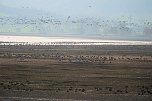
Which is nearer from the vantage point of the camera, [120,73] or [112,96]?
[112,96]

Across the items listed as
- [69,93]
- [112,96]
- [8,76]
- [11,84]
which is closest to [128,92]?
[112,96]

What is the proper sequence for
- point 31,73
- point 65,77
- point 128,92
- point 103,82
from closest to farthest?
point 128,92, point 103,82, point 65,77, point 31,73

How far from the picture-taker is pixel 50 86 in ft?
81.1

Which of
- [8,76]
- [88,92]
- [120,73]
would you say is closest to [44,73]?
[8,76]

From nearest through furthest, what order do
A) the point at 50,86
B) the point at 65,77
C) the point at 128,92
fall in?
the point at 128,92 < the point at 50,86 < the point at 65,77

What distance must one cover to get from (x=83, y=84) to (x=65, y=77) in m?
3.87

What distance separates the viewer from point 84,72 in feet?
109

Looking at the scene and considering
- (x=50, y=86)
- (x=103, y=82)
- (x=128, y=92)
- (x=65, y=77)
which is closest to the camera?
(x=128, y=92)

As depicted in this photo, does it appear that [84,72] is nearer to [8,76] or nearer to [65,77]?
[65,77]

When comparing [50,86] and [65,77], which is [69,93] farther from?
[65,77]

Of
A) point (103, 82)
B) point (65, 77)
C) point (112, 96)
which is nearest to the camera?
point (112, 96)

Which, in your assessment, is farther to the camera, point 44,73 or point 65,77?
point 44,73

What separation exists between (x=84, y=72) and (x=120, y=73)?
8.98 ft

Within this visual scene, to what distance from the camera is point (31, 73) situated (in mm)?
31688
